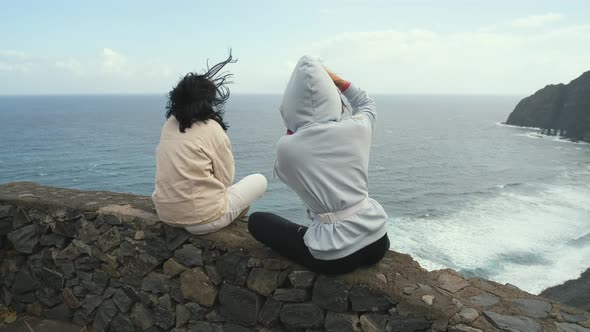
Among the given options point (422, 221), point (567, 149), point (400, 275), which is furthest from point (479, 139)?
point (400, 275)

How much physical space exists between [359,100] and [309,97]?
0.77 m

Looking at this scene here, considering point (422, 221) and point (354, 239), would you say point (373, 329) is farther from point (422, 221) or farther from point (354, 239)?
point (422, 221)

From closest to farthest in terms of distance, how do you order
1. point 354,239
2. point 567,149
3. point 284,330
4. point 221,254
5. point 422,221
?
point 354,239
point 284,330
point 221,254
point 422,221
point 567,149

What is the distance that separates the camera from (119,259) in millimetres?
4156

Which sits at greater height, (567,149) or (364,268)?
(364,268)

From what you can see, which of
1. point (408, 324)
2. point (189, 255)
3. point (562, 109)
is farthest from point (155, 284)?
point (562, 109)

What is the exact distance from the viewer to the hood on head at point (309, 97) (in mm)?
2680

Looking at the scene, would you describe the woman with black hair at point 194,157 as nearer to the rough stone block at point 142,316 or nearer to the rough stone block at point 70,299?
the rough stone block at point 142,316

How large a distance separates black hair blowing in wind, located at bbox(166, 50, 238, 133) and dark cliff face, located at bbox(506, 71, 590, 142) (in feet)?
267

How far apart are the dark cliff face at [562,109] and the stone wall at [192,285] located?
8102 centimetres

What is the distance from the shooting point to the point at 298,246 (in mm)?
3186

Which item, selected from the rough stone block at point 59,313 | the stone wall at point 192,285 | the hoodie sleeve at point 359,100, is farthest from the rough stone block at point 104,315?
the hoodie sleeve at point 359,100

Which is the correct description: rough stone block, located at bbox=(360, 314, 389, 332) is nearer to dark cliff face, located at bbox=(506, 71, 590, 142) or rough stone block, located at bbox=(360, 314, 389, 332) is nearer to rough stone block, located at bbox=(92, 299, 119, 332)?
rough stone block, located at bbox=(92, 299, 119, 332)

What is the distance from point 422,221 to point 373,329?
94.8 feet
